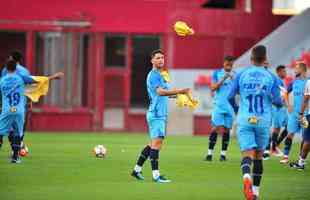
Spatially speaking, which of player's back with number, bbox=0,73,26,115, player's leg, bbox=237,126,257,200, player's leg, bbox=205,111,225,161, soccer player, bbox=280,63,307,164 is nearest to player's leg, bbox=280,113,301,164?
soccer player, bbox=280,63,307,164

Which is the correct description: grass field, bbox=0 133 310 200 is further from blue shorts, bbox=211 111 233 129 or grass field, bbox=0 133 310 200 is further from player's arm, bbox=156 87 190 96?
player's arm, bbox=156 87 190 96

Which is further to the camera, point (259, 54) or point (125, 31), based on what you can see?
point (125, 31)

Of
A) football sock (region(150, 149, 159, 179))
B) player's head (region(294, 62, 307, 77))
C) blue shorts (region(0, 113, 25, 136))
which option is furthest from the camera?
player's head (region(294, 62, 307, 77))

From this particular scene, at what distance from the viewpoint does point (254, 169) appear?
46.6ft

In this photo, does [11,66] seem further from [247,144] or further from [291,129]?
[247,144]

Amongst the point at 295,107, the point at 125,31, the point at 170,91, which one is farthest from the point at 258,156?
the point at 125,31

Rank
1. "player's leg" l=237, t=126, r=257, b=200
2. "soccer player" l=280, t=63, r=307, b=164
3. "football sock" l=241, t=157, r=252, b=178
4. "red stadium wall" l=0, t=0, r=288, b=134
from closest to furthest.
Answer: "football sock" l=241, t=157, r=252, b=178, "player's leg" l=237, t=126, r=257, b=200, "soccer player" l=280, t=63, r=307, b=164, "red stadium wall" l=0, t=0, r=288, b=134

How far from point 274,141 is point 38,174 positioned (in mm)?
8232

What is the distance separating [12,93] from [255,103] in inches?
278

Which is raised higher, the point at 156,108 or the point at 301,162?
the point at 156,108

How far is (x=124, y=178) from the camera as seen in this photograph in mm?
17500

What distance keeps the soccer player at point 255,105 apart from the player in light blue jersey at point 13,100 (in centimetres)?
670

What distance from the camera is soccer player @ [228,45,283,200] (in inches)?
552

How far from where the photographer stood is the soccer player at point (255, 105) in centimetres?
1403
